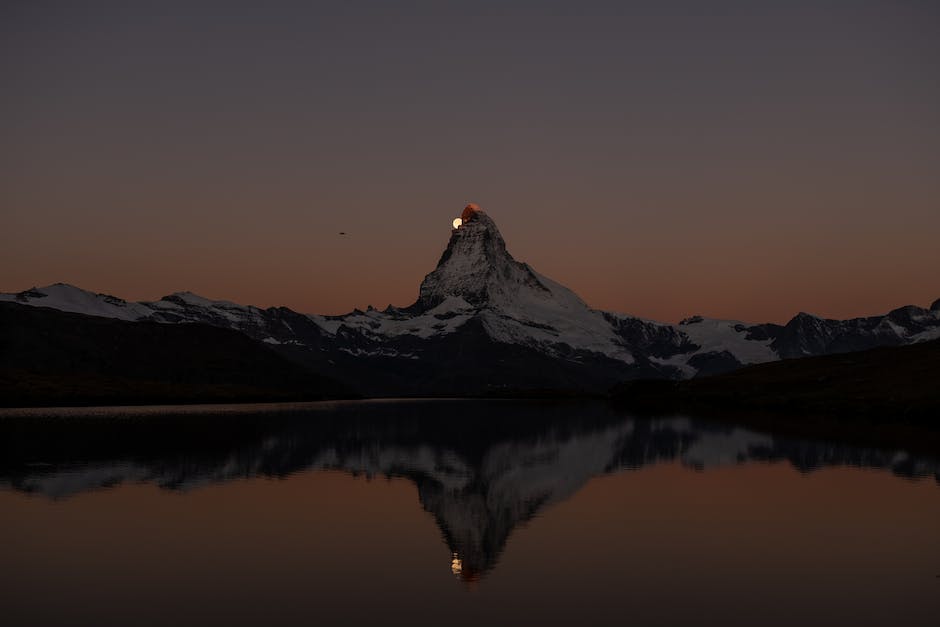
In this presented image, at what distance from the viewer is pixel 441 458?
295ft

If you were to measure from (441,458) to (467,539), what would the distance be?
45.5m

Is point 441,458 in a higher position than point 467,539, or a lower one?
higher

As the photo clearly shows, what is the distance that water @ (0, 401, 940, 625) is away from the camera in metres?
31.2

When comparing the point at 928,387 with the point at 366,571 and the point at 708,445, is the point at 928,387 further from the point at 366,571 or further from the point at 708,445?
the point at 366,571

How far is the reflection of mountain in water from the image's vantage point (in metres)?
57.9

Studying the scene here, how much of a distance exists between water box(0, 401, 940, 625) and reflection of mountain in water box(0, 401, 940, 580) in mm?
430

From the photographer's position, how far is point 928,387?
157m

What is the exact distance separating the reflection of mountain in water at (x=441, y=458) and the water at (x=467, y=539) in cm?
43

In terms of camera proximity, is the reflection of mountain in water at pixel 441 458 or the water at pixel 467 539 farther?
the reflection of mountain in water at pixel 441 458

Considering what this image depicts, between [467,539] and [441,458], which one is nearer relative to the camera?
[467,539]

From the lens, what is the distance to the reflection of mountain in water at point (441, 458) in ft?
190

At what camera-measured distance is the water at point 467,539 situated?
1227 inches

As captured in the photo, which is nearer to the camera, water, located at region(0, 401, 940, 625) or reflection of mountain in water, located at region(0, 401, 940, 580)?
water, located at region(0, 401, 940, 625)

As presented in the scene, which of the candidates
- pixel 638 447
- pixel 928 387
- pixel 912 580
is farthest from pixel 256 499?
pixel 928 387
